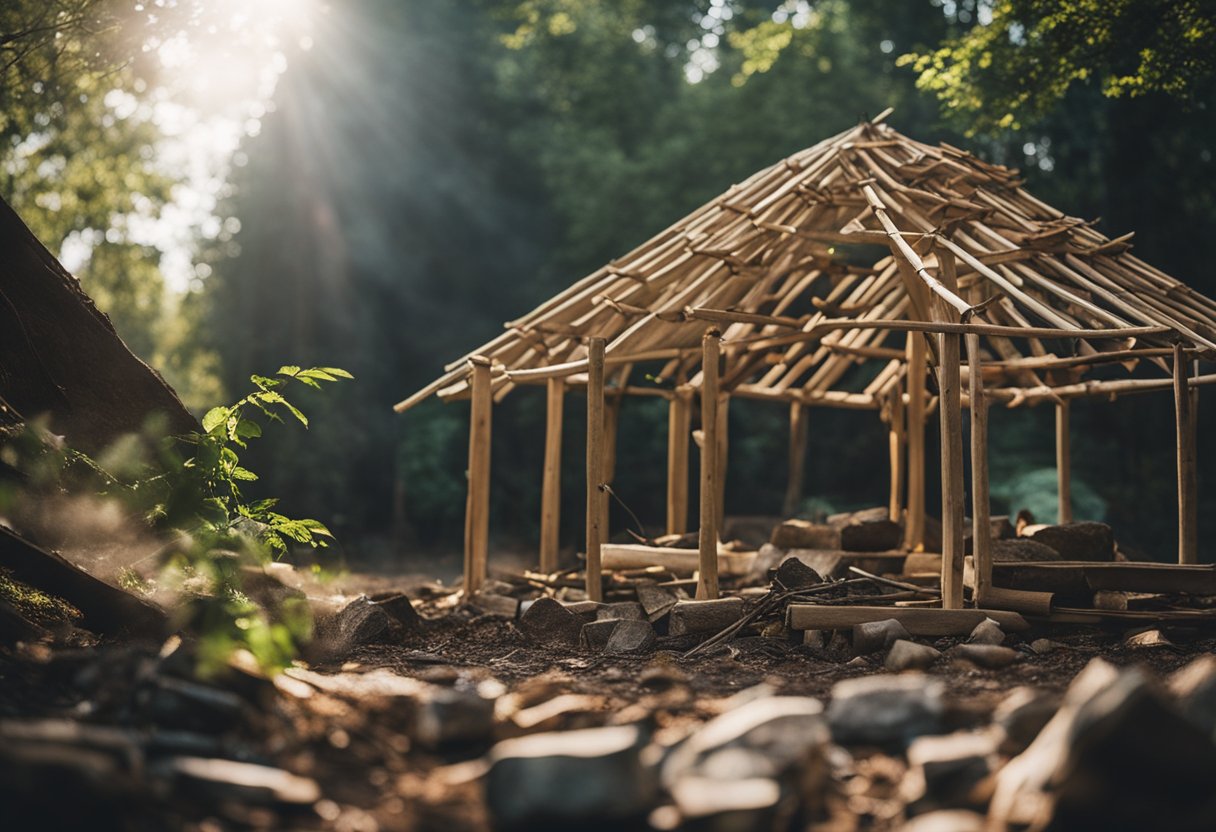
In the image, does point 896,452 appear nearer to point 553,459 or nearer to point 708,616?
point 553,459

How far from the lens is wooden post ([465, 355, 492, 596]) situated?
941 centimetres

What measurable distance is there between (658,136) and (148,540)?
19496 millimetres

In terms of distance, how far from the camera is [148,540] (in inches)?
245

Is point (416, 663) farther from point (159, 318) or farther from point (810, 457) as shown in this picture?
point (159, 318)

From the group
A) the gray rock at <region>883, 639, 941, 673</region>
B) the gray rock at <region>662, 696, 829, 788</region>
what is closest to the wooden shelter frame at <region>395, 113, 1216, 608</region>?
the gray rock at <region>883, 639, 941, 673</region>

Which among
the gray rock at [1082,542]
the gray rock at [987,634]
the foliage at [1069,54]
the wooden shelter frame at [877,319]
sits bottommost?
the gray rock at [987,634]

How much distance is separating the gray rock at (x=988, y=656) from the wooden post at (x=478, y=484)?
4.70 m

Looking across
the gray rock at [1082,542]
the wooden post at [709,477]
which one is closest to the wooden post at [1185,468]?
the gray rock at [1082,542]

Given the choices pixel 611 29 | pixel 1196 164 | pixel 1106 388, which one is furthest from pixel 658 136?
pixel 1106 388

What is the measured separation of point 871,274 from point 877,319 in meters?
1.09

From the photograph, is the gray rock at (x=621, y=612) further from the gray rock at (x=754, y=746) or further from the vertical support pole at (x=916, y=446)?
the gray rock at (x=754, y=746)

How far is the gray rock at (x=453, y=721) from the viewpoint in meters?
3.88

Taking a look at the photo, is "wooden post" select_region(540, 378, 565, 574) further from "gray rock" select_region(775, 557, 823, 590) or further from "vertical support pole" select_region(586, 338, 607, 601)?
"gray rock" select_region(775, 557, 823, 590)

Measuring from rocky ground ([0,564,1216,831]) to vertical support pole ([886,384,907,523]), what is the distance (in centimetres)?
580
